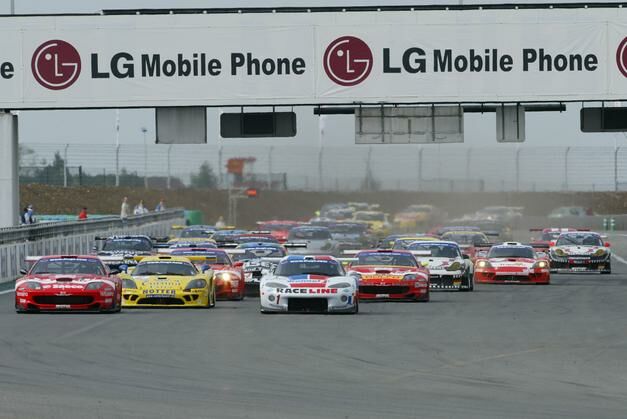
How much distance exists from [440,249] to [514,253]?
3.38m

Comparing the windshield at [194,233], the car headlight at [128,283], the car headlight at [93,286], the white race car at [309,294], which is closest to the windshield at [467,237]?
the windshield at [194,233]

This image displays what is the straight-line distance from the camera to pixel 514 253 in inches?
1336

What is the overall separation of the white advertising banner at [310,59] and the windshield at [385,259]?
354 inches

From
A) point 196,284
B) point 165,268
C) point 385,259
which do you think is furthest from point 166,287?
point 385,259

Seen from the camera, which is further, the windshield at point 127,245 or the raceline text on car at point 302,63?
the raceline text on car at point 302,63

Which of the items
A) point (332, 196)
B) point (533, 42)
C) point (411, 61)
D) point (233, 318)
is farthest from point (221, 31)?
point (332, 196)

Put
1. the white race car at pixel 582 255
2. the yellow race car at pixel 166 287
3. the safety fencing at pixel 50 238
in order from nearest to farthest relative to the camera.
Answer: the yellow race car at pixel 166 287, the safety fencing at pixel 50 238, the white race car at pixel 582 255

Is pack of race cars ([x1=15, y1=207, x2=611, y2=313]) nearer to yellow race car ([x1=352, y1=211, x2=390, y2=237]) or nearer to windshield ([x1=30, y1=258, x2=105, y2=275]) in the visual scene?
windshield ([x1=30, y1=258, x2=105, y2=275])

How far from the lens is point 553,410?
12.1 m

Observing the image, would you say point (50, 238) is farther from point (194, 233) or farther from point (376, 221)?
point (376, 221)

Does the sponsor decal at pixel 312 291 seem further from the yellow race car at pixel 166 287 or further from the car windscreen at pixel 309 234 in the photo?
the car windscreen at pixel 309 234

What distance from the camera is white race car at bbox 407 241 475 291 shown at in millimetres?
30438

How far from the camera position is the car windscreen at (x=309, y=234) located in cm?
4288

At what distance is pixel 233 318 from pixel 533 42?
15.9 meters
